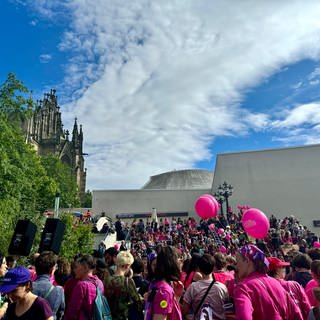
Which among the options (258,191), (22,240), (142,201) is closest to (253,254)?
(22,240)

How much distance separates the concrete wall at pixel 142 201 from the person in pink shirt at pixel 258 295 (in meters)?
34.9

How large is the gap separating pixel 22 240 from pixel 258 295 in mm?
5653

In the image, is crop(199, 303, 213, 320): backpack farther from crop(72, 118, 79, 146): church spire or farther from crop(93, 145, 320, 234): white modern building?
crop(72, 118, 79, 146): church spire

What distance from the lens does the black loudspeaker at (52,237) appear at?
6.20 m

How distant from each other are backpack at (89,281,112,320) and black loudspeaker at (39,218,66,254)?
3324 mm

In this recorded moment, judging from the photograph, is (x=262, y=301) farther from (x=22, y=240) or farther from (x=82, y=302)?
(x=22, y=240)

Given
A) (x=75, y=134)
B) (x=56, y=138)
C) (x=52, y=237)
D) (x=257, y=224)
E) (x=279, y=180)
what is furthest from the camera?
(x=75, y=134)

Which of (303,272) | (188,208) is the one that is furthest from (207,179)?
(303,272)

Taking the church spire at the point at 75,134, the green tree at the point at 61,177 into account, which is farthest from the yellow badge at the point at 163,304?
the church spire at the point at 75,134

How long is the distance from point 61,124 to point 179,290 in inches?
2667

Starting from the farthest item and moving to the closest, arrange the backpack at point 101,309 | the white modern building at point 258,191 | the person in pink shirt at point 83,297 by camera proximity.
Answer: the white modern building at point 258,191 < the person in pink shirt at point 83,297 < the backpack at point 101,309

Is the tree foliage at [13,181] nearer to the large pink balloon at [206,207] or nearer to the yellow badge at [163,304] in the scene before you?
the large pink balloon at [206,207]

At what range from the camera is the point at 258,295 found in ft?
7.76

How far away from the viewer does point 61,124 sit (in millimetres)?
65812
